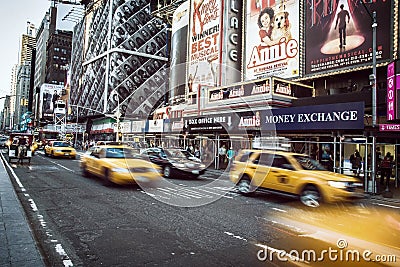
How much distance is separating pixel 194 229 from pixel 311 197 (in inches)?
173

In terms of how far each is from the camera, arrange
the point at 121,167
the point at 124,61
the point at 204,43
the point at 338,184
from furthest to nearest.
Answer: the point at 124,61 → the point at 204,43 → the point at 121,167 → the point at 338,184

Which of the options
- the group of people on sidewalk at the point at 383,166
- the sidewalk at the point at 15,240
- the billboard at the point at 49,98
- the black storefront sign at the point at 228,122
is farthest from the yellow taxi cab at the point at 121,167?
the billboard at the point at 49,98

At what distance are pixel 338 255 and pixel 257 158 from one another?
6248 mm

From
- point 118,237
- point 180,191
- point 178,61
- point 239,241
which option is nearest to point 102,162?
point 180,191

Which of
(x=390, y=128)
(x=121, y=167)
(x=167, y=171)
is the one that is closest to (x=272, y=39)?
(x=390, y=128)

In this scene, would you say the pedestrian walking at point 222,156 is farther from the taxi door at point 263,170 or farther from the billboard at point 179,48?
the billboard at point 179,48

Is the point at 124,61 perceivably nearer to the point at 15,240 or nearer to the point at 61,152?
the point at 61,152

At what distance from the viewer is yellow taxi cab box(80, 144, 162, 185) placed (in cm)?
1215

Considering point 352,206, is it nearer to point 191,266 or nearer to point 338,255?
point 338,255

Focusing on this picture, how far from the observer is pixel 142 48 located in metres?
73.5

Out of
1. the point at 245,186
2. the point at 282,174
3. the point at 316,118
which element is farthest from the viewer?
the point at 316,118

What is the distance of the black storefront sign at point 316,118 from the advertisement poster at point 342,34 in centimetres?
499

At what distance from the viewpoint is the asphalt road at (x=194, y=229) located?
535cm

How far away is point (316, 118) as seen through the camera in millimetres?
16766
